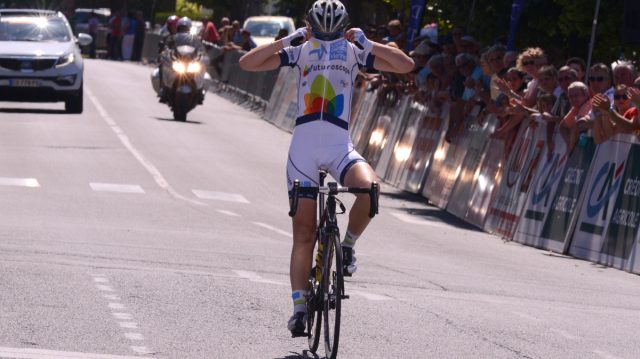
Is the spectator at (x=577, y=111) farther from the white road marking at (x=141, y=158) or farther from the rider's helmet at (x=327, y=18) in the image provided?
the rider's helmet at (x=327, y=18)

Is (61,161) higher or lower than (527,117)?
lower

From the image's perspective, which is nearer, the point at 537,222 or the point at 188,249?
the point at 188,249

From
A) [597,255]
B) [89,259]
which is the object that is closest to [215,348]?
[89,259]

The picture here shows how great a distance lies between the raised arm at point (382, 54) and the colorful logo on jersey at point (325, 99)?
0.31 meters

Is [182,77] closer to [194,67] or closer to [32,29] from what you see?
[194,67]

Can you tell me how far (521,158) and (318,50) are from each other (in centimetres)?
936

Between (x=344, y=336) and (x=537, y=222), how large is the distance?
26.9ft

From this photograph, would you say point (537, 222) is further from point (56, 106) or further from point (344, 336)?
point (56, 106)

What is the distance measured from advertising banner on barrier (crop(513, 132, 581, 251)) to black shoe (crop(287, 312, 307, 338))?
339 inches

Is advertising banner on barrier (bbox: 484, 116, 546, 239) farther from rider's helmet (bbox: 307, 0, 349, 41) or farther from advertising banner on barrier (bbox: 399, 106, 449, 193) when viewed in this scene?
rider's helmet (bbox: 307, 0, 349, 41)

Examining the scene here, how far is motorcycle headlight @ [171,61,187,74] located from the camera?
31562 millimetres

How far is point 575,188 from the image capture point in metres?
16.8

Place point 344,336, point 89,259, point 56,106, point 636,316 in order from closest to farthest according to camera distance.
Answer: point 344,336
point 636,316
point 89,259
point 56,106

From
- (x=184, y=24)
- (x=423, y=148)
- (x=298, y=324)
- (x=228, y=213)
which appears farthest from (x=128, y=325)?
(x=184, y=24)
